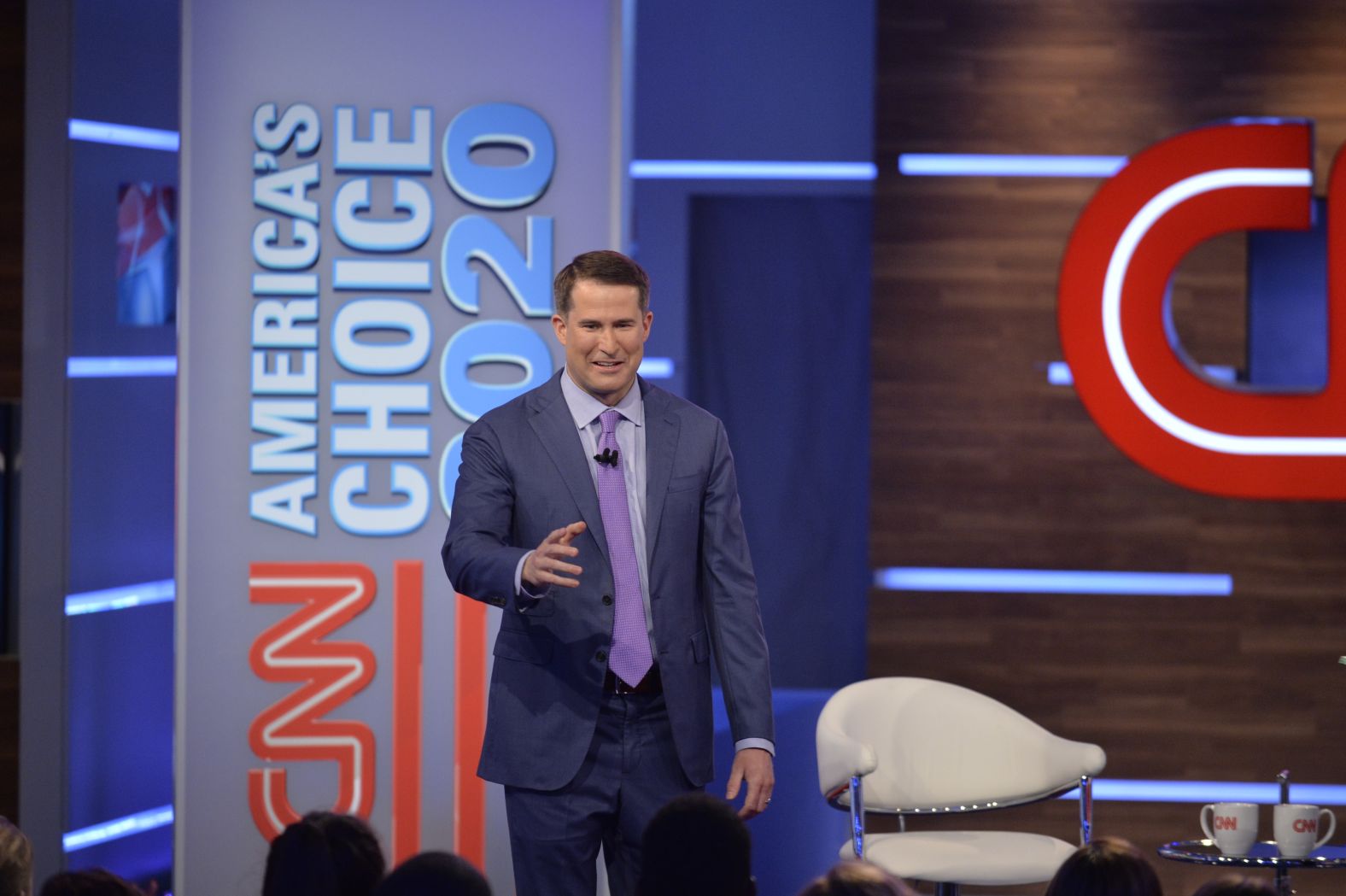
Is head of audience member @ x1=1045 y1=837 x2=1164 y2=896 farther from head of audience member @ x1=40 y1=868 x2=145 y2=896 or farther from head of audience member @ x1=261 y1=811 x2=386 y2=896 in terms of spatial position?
head of audience member @ x1=40 y1=868 x2=145 y2=896

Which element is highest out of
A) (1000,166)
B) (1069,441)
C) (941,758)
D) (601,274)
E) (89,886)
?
(1000,166)

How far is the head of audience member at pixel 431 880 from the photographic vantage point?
6.04 feet

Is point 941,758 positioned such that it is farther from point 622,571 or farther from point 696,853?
point 696,853

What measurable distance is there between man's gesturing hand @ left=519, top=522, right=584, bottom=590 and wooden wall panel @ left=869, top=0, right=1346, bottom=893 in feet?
9.12

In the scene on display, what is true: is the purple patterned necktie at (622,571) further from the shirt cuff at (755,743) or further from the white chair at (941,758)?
the white chair at (941,758)

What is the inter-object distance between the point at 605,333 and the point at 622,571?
429 mm

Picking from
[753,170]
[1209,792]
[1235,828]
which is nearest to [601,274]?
[1235,828]

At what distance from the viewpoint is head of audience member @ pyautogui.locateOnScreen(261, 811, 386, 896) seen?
1.98 meters

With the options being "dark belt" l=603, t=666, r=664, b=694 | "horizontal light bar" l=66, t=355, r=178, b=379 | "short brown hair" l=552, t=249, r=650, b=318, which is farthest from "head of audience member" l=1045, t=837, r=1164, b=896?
"horizontal light bar" l=66, t=355, r=178, b=379

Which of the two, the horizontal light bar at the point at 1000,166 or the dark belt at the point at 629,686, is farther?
the horizontal light bar at the point at 1000,166

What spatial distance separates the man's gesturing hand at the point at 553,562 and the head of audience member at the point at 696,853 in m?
0.42

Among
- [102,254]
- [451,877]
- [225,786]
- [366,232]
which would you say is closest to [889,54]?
[366,232]

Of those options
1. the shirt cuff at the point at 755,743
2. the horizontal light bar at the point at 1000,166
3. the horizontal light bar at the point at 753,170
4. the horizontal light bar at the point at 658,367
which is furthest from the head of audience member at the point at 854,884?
the horizontal light bar at the point at 753,170

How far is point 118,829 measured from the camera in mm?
4762
